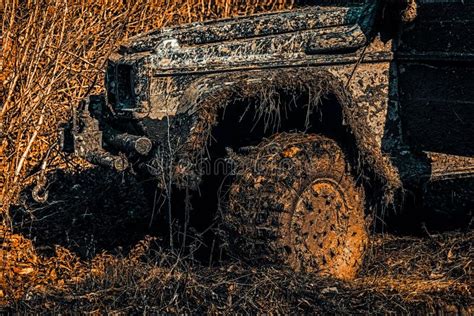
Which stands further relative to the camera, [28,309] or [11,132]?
[11,132]

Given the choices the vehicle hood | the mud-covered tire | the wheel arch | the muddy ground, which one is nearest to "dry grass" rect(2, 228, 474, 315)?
the muddy ground

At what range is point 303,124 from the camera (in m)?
5.21

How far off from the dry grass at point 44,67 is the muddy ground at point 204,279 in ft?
1.79

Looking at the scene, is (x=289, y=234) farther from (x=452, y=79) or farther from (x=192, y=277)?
(x=452, y=79)

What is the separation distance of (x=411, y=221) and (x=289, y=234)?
51.5 inches

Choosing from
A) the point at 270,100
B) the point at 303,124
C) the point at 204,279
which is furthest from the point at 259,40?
the point at 204,279

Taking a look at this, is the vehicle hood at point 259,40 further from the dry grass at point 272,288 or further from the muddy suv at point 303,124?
the dry grass at point 272,288

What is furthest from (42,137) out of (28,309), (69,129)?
(28,309)

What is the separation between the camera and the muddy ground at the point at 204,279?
176 inches

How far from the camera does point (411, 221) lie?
5812 millimetres

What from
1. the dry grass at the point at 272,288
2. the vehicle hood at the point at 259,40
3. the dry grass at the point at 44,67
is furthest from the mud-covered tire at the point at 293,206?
the dry grass at the point at 44,67

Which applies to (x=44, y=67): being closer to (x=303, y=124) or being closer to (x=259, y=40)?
(x=259, y=40)

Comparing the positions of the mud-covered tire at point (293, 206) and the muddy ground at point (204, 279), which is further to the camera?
the mud-covered tire at point (293, 206)

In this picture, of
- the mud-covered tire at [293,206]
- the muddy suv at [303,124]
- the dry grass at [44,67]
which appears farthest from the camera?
the dry grass at [44,67]
